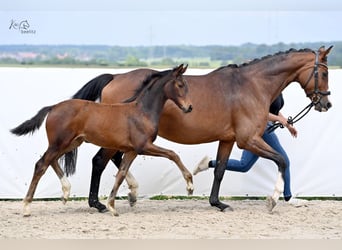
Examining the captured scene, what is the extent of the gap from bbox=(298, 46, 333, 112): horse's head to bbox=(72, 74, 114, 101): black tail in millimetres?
1963

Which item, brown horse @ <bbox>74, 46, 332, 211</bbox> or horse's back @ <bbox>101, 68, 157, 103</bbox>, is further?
horse's back @ <bbox>101, 68, 157, 103</bbox>

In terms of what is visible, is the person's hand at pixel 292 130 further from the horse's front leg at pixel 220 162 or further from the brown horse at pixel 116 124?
the brown horse at pixel 116 124

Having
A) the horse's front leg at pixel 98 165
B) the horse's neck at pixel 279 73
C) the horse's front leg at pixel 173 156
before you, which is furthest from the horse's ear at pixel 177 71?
the horse's front leg at pixel 98 165

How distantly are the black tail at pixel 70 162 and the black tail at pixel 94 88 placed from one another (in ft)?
1.92

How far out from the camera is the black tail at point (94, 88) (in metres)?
7.79

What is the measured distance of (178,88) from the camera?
7.05 metres

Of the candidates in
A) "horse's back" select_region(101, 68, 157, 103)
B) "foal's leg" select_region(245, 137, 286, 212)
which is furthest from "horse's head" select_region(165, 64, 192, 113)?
"foal's leg" select_region(245, 137, 286, 212)

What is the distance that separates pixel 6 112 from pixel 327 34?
18.6 ft

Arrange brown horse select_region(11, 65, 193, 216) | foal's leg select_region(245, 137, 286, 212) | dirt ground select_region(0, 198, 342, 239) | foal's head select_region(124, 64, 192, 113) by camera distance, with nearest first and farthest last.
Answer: dirt ground select_region(0, 198, 342, 239) < brown horse select_region(11, 65, 193, 216) < foal's head select_region(124, 64, 192, 113) < foal's leg select_region(245, 137, 286, 212)

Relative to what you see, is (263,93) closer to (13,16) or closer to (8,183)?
(8,183)

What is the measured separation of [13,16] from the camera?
1040 centimetres

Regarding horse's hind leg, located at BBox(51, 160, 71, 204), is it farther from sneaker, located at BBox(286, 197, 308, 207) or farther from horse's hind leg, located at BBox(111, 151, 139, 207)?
sneaker, located at BBox(286, 197, 308, 207)

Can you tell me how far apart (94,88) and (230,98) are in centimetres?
139

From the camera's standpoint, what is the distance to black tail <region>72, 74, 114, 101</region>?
7.79 metres
